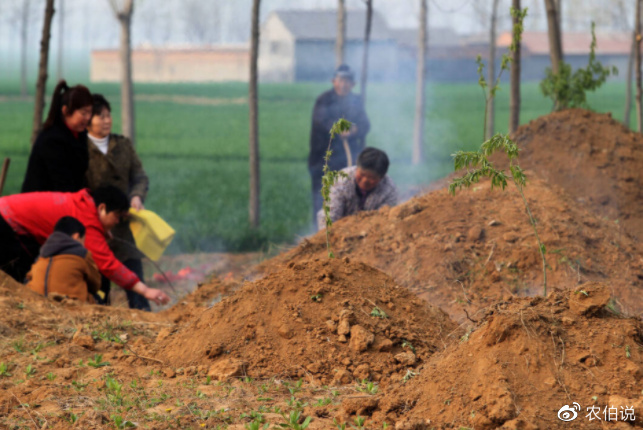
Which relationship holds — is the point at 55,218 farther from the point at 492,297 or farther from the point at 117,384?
the point at 492,297

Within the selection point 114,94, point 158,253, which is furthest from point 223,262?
point 114,94

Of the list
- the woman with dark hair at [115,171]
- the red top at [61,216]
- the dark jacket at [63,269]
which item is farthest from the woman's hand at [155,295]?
the woman with dark hair at [115,171]

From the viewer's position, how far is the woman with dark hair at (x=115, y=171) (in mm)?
5980

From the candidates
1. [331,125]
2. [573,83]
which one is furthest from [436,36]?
[331,125]

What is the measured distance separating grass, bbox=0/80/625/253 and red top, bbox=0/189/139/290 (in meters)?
2.67

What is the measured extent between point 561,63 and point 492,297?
162 inches

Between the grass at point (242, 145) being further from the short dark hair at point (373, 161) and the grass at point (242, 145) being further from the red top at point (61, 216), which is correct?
the red top at point (61, 216)

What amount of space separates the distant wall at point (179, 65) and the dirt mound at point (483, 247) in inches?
1562

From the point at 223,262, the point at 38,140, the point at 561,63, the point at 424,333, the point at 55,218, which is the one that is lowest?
the point at 223,262

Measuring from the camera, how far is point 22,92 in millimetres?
37406

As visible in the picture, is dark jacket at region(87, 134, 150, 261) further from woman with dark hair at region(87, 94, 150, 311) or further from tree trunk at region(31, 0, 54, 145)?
tree trunk at region(31, 0, 54, 145)

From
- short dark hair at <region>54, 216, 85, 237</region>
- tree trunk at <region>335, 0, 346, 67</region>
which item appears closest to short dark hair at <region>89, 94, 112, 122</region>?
short dark hair at <region>54, 216, 85, 237</region>

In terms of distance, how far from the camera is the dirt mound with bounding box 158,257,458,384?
12.2 ft

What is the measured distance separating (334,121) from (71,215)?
3182 millimetres
